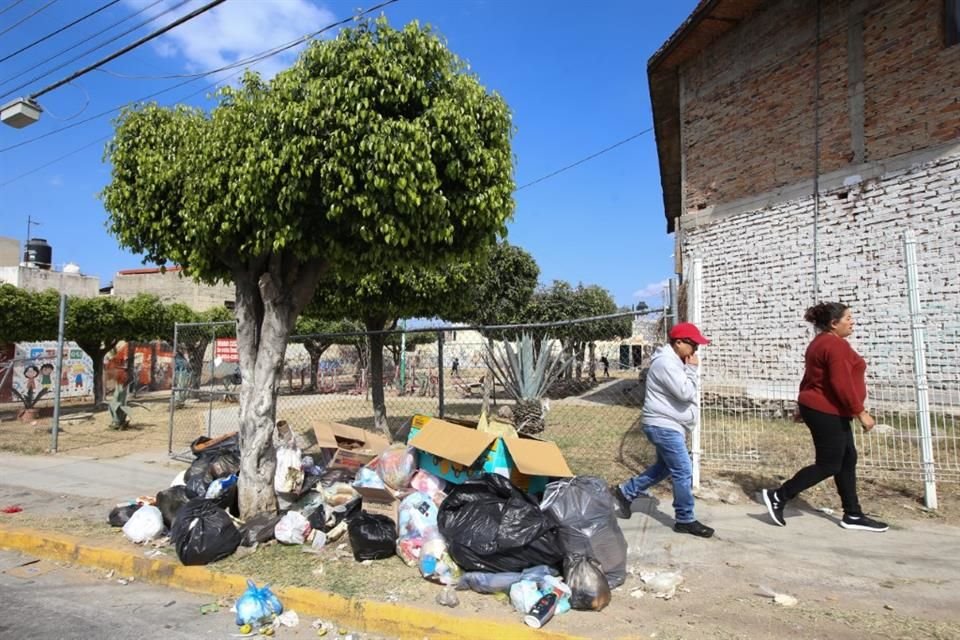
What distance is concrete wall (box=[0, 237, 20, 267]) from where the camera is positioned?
37.4 meters

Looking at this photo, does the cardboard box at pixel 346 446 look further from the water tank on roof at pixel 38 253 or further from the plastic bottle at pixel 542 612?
the water tank on roof at pixel 38 253

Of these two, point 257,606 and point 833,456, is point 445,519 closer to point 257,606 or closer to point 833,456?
point 257,606

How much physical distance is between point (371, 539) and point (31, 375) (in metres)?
17.2

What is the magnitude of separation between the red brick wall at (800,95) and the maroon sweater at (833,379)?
6.21 metres

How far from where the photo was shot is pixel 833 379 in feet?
15.3

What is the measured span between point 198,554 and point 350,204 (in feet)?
9.13

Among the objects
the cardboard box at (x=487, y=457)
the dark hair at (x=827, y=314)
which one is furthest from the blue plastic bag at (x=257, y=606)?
the dark hair at (x=827, y=314)

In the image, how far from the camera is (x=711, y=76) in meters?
12.0

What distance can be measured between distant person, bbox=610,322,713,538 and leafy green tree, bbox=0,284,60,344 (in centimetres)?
1809

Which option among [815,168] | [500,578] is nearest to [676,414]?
[500,578]

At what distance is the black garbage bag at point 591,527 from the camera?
3.81 m

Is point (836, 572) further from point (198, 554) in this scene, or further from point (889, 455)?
point (198, 554)

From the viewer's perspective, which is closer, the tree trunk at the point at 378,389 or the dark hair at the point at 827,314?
the dark hair at the point at 827,314

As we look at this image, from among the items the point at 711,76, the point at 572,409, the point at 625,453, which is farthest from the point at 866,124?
the point at 572,409
